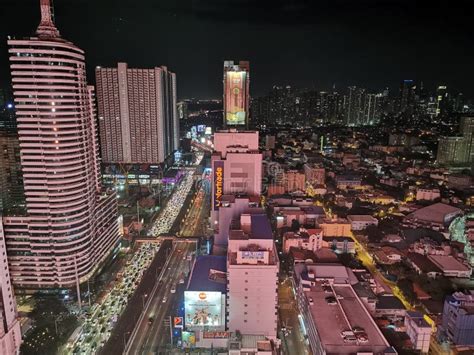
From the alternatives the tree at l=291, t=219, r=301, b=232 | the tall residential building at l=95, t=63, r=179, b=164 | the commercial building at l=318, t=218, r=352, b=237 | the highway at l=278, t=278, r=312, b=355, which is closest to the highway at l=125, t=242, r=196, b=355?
the highway at l=278, t=278, r=312, b=355

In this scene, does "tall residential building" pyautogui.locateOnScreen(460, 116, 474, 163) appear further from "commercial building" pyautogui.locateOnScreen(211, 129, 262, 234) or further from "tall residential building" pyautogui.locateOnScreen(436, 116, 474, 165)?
"commercial building" pyautogui.locateOnScreen(211, 129, 262, 234)

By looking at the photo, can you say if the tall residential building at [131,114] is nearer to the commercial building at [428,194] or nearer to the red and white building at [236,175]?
the red and white building at [236,175]

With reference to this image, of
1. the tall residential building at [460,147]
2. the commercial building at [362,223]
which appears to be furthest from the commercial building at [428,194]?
the tall residential building at [460,147]

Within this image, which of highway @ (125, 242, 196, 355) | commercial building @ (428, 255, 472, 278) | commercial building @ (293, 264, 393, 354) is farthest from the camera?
commercial building @ (428, 255, 472, 278)

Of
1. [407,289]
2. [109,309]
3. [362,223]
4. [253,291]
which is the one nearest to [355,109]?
[362,223]

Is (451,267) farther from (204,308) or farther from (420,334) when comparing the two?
(204,308)
